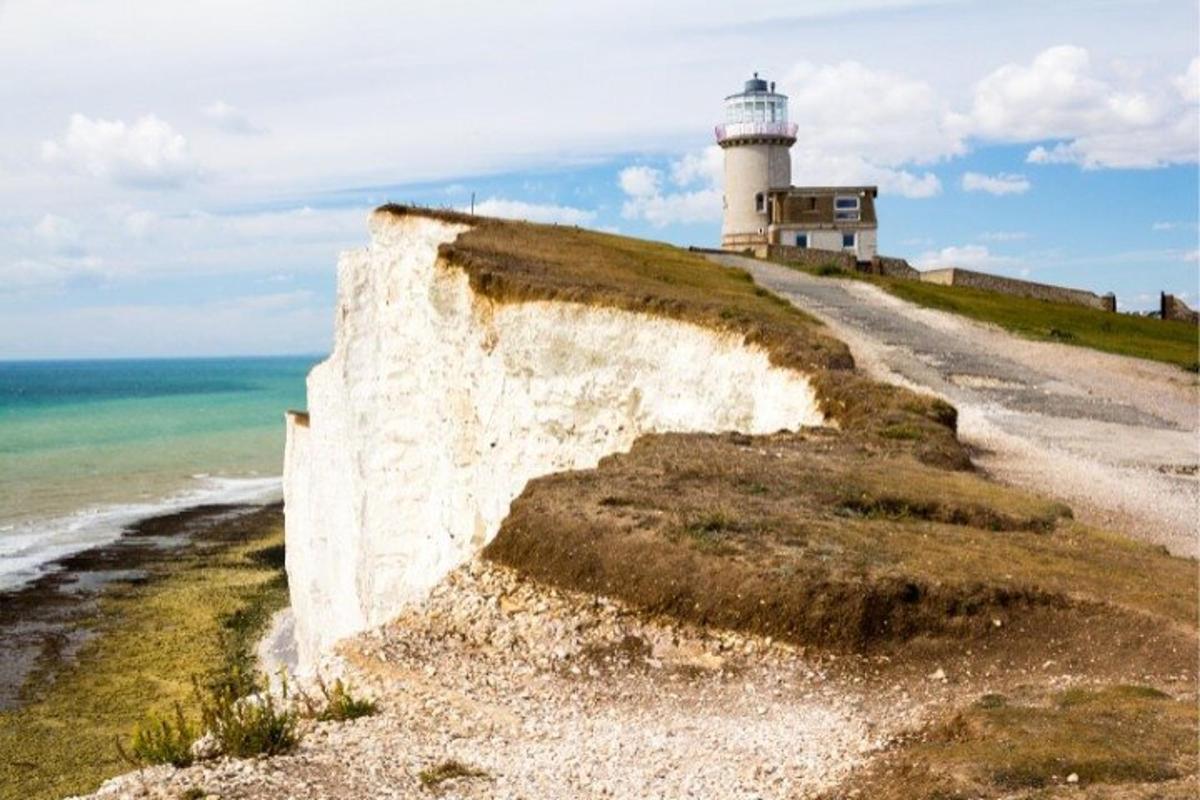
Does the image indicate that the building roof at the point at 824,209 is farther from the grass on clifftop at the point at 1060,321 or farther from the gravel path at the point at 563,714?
the gravel path at the point at 563,714

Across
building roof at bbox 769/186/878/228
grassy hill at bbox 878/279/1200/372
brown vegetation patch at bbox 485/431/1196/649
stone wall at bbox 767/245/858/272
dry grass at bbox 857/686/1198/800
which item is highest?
building roof at bbox 769/186/878/228

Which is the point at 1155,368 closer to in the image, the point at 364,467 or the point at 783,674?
the point at 364,467

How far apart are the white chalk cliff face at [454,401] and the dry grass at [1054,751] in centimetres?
1296

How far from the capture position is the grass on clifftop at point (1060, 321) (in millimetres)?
42531

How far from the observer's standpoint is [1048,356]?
37.0 meters

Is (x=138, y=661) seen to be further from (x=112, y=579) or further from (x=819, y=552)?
(x=819, y=552)

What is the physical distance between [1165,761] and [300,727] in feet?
21.2

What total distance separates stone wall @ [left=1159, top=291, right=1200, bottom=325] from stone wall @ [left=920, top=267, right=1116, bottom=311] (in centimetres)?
344

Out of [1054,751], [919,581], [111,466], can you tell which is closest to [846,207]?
[111,466]

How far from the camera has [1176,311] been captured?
62719 millimetres

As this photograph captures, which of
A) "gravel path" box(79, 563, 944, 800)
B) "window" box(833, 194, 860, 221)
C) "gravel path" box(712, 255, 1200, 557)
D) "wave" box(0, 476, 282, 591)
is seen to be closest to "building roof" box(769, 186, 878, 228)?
"window" box(833, 194, 860, 221)

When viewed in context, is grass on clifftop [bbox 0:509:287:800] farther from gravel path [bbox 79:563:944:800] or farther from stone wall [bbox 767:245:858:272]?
stone wall [bbox 767:245:858:272]

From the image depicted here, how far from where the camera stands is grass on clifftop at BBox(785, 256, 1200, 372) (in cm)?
4253

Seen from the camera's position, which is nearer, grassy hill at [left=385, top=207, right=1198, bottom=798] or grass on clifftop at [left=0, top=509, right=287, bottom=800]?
grassy hill at [left=385, top=207, right=1198, bottom=798]
